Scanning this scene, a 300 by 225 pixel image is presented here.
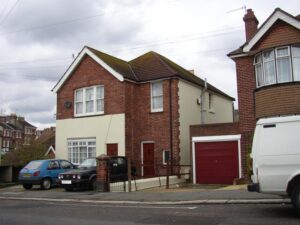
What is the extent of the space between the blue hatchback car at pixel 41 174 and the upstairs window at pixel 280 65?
450 inches

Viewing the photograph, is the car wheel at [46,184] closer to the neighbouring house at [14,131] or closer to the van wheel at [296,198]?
the van wheel at [296,198]

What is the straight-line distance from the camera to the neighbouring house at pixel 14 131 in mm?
99900

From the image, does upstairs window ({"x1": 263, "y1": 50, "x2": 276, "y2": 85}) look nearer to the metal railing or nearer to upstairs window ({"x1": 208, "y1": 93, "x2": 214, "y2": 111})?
the metal railing

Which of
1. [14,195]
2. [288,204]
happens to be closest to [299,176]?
[288,204]

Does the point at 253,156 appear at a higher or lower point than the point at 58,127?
lower

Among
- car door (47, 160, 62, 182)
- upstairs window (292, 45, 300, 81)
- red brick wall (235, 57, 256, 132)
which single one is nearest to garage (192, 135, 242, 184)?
red brick wall (235, 57, 256, 132)

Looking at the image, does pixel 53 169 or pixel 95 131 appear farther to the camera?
pixel 95 131

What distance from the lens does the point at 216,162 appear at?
72.3 feet

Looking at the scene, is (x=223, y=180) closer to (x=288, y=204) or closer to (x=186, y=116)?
(x=186, y=116)

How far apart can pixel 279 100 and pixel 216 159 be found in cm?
547

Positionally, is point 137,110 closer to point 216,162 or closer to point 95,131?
point 95,131

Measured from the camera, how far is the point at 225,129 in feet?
71.3

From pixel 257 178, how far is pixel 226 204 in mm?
2518

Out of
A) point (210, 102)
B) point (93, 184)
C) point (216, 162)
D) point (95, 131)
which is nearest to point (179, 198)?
point (93, 184)
